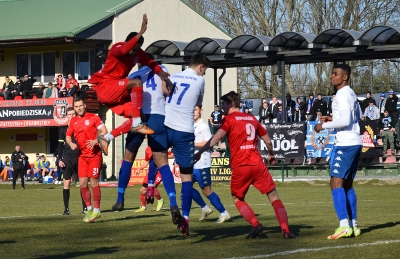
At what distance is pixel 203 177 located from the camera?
13.8 m

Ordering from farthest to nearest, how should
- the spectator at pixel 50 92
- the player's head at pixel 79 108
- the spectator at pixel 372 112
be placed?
the spectator at pixel 50 92, the spectator at pixel 372 112, the player's head at pixel 79 108

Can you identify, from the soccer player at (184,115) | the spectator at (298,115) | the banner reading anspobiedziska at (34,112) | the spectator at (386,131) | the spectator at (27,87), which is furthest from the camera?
the spectator at (27,87)

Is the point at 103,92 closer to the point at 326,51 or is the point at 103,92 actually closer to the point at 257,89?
the point at 326,51

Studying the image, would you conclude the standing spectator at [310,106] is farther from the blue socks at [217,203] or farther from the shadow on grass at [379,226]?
the shadow on grass at [379,226]

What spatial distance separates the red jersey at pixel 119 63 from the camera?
11266 mm

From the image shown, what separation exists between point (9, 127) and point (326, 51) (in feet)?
64.3

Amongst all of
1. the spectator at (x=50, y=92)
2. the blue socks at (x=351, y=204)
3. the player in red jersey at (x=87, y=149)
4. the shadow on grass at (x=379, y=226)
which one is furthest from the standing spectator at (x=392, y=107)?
the blue socks at (x=351, y=204)

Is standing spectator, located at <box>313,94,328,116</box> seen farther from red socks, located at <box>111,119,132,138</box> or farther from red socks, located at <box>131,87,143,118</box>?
red socks, located at <box>131,87,143,118</box>

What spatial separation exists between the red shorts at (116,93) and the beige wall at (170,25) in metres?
31.7

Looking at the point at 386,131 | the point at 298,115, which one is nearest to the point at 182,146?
the point at 386,131

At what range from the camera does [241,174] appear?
412 inches

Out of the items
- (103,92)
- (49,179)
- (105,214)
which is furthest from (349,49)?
(103,92)

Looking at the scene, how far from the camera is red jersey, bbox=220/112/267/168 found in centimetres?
1047

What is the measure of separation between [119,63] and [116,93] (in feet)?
1.42
